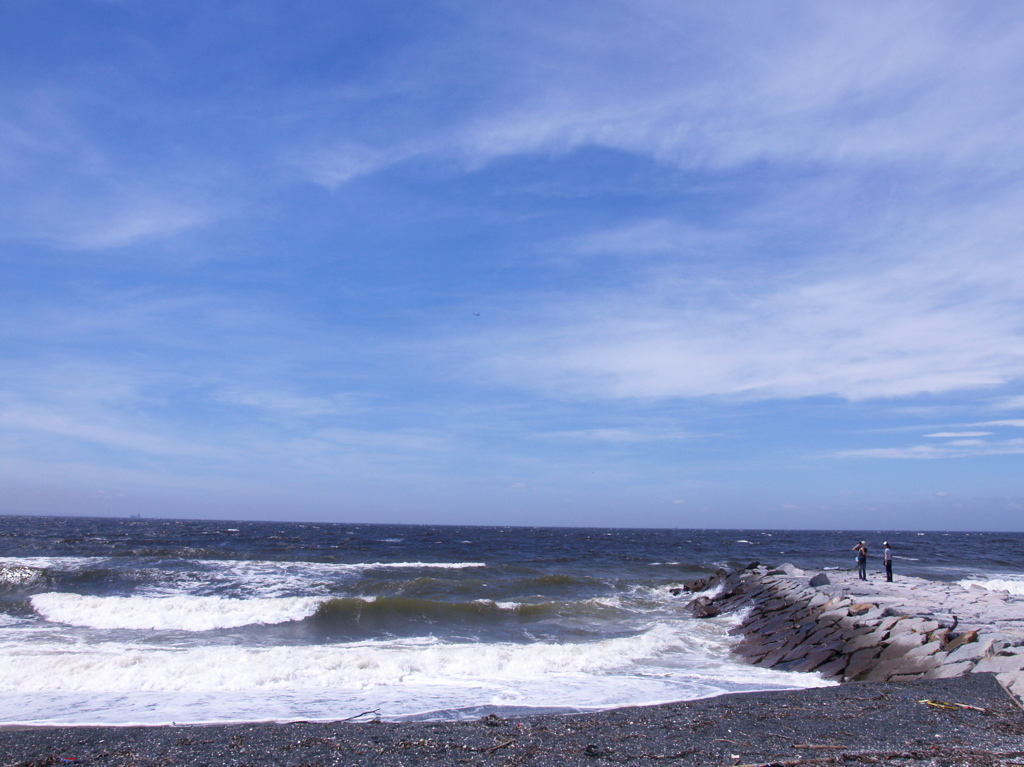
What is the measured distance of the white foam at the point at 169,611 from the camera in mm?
18031

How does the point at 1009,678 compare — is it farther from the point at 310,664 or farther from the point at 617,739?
the point at 310,664

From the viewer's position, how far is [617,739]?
23.2 feet

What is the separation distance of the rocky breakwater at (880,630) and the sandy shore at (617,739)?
7.94 feet

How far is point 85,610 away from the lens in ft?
64.6

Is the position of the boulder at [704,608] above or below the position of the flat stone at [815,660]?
below

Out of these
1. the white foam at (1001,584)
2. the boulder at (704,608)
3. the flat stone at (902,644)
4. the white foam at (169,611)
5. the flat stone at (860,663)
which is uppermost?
the flat stone at (902,644)

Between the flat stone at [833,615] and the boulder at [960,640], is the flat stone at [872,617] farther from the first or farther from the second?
the boulder at [960,640]

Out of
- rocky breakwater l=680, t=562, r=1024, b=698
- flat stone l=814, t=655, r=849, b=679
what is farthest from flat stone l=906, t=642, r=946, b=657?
flat stone l=814, t=655, r=849, b=679

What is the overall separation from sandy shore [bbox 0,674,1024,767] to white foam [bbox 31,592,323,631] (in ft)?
36.3

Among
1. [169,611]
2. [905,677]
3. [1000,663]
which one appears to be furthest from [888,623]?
[169,611]

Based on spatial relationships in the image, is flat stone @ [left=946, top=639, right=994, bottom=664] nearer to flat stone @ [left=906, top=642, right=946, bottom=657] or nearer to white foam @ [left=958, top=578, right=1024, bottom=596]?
flat stone @ [left=906, top=642, right=946, bottom=657]

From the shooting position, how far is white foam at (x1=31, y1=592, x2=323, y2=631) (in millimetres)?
18031

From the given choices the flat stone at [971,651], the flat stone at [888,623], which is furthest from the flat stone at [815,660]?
the flat stone at [971,651]

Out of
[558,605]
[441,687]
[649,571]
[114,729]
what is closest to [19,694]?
[114,729]
